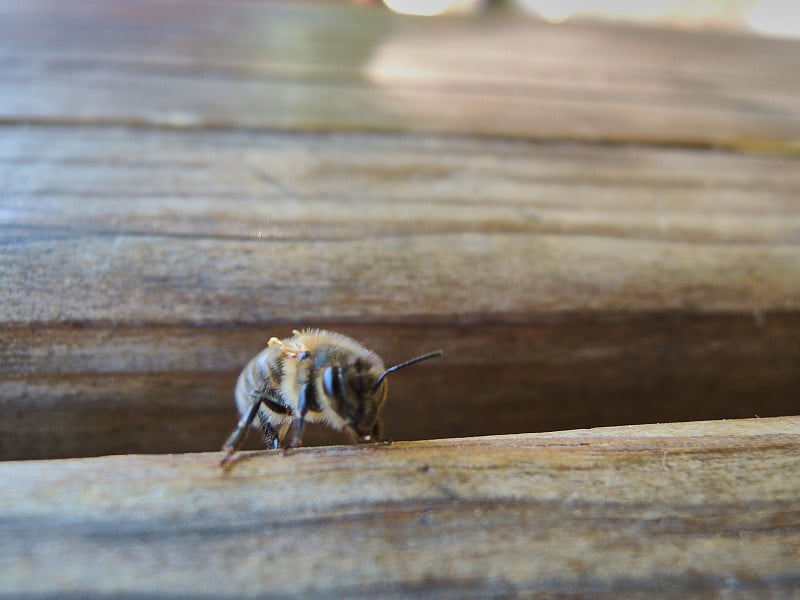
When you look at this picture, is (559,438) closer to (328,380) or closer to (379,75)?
(328,380)

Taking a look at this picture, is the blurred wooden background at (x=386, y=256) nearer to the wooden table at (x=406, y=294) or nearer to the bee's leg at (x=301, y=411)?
the wooden table at (x=406, y=294)

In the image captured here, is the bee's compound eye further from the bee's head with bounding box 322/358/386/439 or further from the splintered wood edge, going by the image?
the splintered wood edge

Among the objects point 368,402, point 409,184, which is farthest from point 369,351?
point 409,184

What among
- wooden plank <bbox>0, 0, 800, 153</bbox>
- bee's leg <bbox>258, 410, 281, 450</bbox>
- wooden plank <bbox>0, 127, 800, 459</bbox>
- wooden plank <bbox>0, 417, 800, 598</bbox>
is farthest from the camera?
wooden plank <bbox>0, 0, 800, 153</bbox>

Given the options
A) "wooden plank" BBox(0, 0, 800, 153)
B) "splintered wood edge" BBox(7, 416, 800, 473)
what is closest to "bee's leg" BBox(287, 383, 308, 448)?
"splintered wood edge" BBox(7, 416, 800, 473)

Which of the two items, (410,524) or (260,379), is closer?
(410,524)

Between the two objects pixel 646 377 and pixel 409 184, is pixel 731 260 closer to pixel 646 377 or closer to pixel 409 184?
pixel 646 377

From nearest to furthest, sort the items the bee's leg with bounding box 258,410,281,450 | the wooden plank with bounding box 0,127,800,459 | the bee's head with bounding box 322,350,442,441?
the wooden plank with bounding box 0,127,800,459, the bee's head with bounding box 322,350,442,441, the bee's leg with bounding box 258,410,281,450

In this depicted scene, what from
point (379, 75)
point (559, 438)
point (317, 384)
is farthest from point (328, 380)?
point (379, 75)
